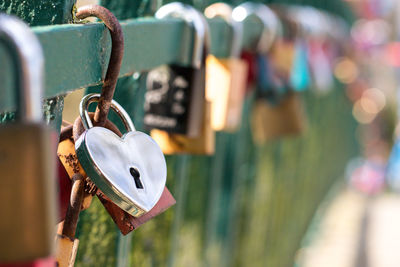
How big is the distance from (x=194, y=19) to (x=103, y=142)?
481 millimetres

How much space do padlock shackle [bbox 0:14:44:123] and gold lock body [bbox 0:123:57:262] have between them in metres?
0.03

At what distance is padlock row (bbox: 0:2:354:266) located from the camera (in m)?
0.42

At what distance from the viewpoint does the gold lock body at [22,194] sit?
1.35 ft

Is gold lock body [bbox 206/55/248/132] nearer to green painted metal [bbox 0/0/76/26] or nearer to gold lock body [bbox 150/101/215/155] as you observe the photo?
gold lock body [bbox 150/101/215/155]

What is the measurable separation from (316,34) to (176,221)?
45.8 inches

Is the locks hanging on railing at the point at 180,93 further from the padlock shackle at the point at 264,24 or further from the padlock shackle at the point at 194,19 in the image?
the padlock shackle at the point at 264,24

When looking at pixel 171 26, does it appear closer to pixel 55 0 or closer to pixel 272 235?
pixel 55 0

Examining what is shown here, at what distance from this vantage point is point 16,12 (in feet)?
2.65

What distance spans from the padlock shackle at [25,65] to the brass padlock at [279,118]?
1.45 meters

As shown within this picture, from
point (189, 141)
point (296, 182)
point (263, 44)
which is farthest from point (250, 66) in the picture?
point (296, 182)

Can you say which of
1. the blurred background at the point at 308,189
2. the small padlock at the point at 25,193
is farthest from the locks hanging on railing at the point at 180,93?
the small padlock at the point at 25,193

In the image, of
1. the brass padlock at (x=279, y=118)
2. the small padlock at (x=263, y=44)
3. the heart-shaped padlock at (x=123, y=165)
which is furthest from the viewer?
the brass padlock at (x=279, y=118)

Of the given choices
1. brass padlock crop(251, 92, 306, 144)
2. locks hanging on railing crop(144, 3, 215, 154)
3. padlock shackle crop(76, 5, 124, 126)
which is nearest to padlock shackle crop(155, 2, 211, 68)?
locks hanging on railing crop(144, 3, 215, 154)

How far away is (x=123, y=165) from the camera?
0.65 metres
